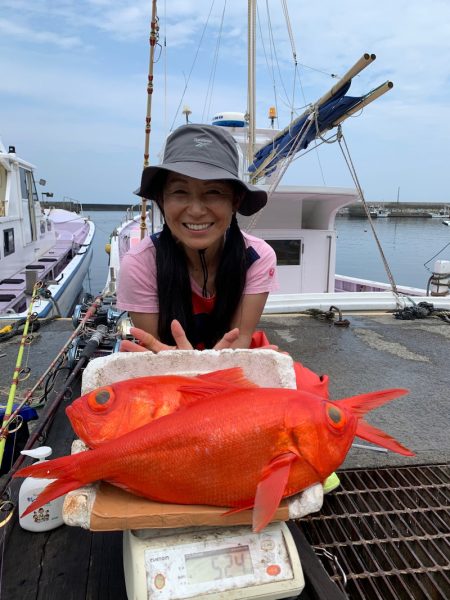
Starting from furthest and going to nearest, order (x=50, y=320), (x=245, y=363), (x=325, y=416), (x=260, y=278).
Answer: (x=50, y=320), (x=260, y=278), (x=245, y=363), (x=325, y=416)

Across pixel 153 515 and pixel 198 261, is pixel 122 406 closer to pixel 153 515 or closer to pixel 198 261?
pixel 153 515

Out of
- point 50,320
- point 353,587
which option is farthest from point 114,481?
point 50,320

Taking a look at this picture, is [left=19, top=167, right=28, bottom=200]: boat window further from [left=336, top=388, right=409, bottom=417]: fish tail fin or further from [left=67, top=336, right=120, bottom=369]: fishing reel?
[left=336, top=388, right=409, bottom=417]: fish tail fin

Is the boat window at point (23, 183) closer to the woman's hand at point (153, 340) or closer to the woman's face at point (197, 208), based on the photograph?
the woman's face at point (197, 208)

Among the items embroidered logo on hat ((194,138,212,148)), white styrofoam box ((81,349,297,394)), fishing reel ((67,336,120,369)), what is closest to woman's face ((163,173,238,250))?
embroidered logo on hat ((194,138,212,148))

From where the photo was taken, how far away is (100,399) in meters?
1.39

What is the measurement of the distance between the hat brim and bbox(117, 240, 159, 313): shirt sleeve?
14.8 inches

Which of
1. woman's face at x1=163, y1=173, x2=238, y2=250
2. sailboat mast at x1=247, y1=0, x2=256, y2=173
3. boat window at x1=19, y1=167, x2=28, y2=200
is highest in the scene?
sailboat mast at x1=247, y1=0, x2=256, y2=173

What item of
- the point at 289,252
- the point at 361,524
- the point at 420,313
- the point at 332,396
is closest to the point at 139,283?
the point at 361,524

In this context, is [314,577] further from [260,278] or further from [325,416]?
[260,278]

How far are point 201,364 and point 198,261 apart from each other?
1.01m

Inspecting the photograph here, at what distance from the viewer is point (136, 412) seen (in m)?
1.41

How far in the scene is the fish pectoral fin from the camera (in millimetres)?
1171

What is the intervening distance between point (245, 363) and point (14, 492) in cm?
132
